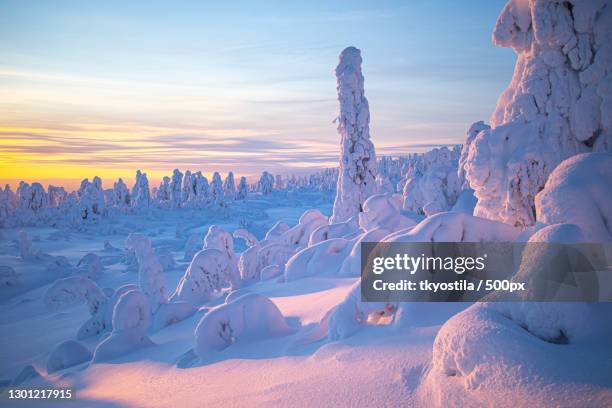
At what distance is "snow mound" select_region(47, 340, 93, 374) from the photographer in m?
10.1

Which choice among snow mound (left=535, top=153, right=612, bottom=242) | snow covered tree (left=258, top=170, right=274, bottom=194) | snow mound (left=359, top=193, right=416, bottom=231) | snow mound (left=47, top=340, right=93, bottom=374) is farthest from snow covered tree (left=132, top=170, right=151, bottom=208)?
snow mound (left=535, top=153, right=612, bottom=242)

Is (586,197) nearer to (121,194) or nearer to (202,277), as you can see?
(202,277)

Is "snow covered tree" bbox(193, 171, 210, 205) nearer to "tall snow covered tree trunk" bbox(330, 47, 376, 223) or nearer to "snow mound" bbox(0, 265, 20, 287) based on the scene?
"snow mound" bbox(0, 265, 20, 287)

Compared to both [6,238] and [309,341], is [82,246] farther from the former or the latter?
[309,341]

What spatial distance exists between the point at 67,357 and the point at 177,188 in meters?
73.5

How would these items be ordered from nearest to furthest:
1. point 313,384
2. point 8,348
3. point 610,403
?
point 610,403, point 313,384, point 8,348

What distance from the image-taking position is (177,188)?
80.2 meters

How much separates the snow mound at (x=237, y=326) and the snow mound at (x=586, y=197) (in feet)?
15.9

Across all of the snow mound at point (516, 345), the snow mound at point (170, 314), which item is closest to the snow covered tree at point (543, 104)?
the snow mound at point (516, 345)

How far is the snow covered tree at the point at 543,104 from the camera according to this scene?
676cm

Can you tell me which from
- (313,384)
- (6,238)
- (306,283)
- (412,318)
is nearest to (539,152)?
(412,318)

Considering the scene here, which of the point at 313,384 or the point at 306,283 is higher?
the point at 313,384

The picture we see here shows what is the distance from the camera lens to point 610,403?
9.00ft

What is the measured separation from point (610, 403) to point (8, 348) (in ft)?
59.5
